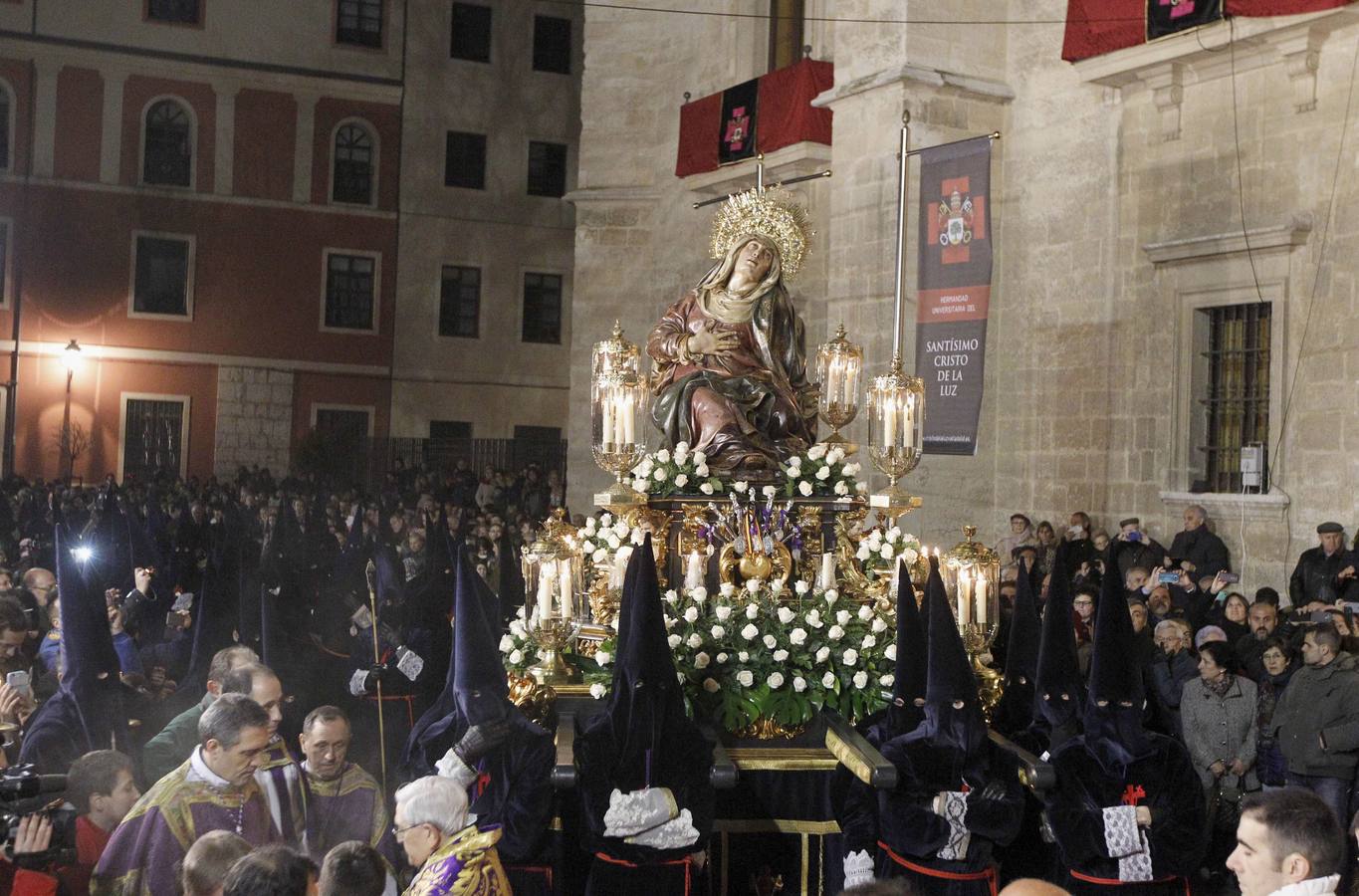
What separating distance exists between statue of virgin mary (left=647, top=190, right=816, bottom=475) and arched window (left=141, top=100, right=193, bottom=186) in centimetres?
2492

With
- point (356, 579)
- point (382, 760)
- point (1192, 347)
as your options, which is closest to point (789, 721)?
point (382, 760)

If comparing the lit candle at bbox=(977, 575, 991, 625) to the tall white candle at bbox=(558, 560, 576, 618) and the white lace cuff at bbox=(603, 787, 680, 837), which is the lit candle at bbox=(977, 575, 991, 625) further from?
the white lace cuff at bbox=(603, 787, 680, 837)

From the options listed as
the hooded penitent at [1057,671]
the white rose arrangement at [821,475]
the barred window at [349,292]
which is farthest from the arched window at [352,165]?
the hooded penitent at [1057,671]

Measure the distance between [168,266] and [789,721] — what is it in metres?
27.4

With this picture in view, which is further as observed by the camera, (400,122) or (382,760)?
(400,122)

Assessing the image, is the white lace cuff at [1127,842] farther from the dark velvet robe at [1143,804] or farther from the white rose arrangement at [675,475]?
the white rose arrangement at [675,475]

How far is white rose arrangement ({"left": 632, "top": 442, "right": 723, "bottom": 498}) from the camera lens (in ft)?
30.0

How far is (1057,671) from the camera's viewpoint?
7.20 m

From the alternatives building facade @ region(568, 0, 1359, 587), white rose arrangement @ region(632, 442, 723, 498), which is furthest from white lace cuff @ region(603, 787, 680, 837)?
building facade @ region(568, 0, 1359, 587)

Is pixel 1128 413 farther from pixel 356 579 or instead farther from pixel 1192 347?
pixel 356 579

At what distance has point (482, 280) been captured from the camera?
34.5 metres

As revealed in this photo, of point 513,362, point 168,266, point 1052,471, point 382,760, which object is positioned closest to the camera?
point 382,760

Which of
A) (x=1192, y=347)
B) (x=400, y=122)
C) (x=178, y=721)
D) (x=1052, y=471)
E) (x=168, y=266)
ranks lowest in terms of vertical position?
(x=178, y=721)

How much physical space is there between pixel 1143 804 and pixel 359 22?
3005 centimetres
